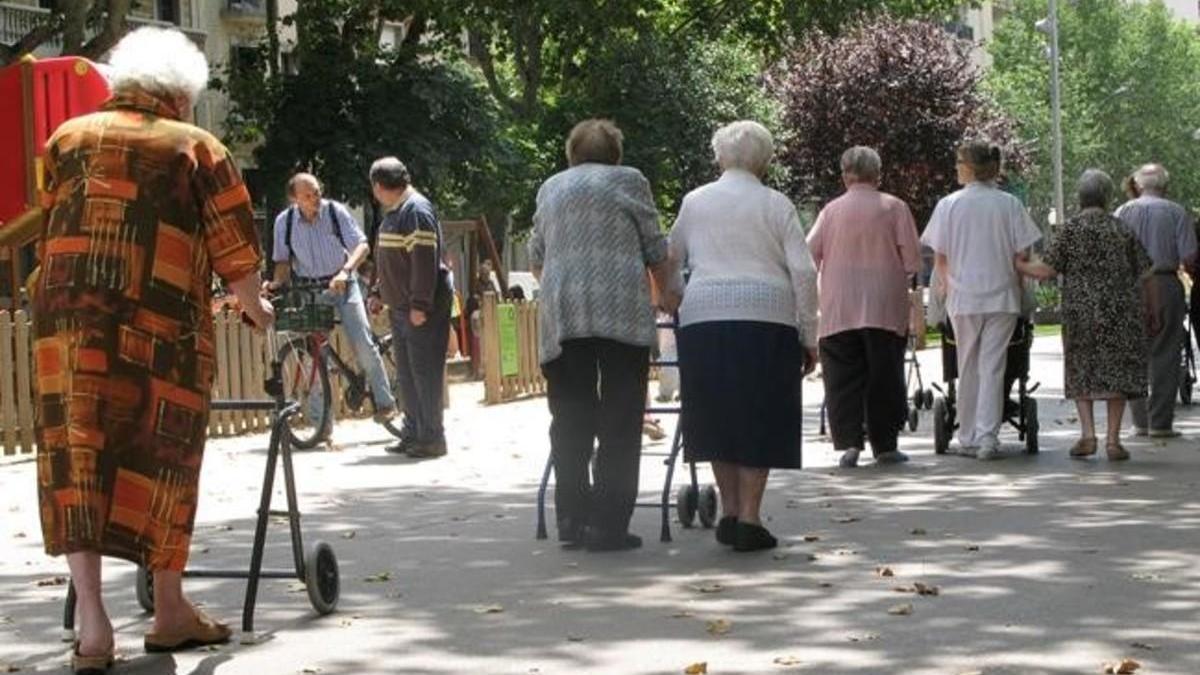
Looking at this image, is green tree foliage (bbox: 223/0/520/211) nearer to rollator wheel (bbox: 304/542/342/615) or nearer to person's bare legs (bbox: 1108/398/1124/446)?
person's bare legs (bbox: 1108/398/1124/446)

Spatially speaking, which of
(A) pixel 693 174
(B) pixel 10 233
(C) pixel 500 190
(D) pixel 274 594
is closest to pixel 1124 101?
(A) pixel 693 174

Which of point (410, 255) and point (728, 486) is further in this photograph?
point (410, 255)

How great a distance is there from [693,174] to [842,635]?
43.5 metres

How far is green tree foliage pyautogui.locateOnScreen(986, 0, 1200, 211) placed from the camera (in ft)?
366

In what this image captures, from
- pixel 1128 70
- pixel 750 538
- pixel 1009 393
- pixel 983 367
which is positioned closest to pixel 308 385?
pixel 1009 393

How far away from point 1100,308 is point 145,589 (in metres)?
7.84

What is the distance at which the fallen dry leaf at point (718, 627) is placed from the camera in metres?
8.09

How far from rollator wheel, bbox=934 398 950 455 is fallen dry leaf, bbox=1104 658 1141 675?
8589 mm

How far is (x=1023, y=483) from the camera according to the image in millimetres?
13547

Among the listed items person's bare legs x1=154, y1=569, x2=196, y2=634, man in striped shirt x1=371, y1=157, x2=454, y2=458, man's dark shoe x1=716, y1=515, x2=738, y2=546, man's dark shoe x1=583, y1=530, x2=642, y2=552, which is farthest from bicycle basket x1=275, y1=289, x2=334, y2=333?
person's bare legs x1=154, y1=569, x2=196, y2=634

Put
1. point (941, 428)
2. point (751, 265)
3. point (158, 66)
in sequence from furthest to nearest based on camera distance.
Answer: point (941, 428) → point (751, 265) → point (158, 66)

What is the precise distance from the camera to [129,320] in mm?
7500

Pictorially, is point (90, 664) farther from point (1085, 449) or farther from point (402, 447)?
point (402, 447)

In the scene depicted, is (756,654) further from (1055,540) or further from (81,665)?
(1055,540)
